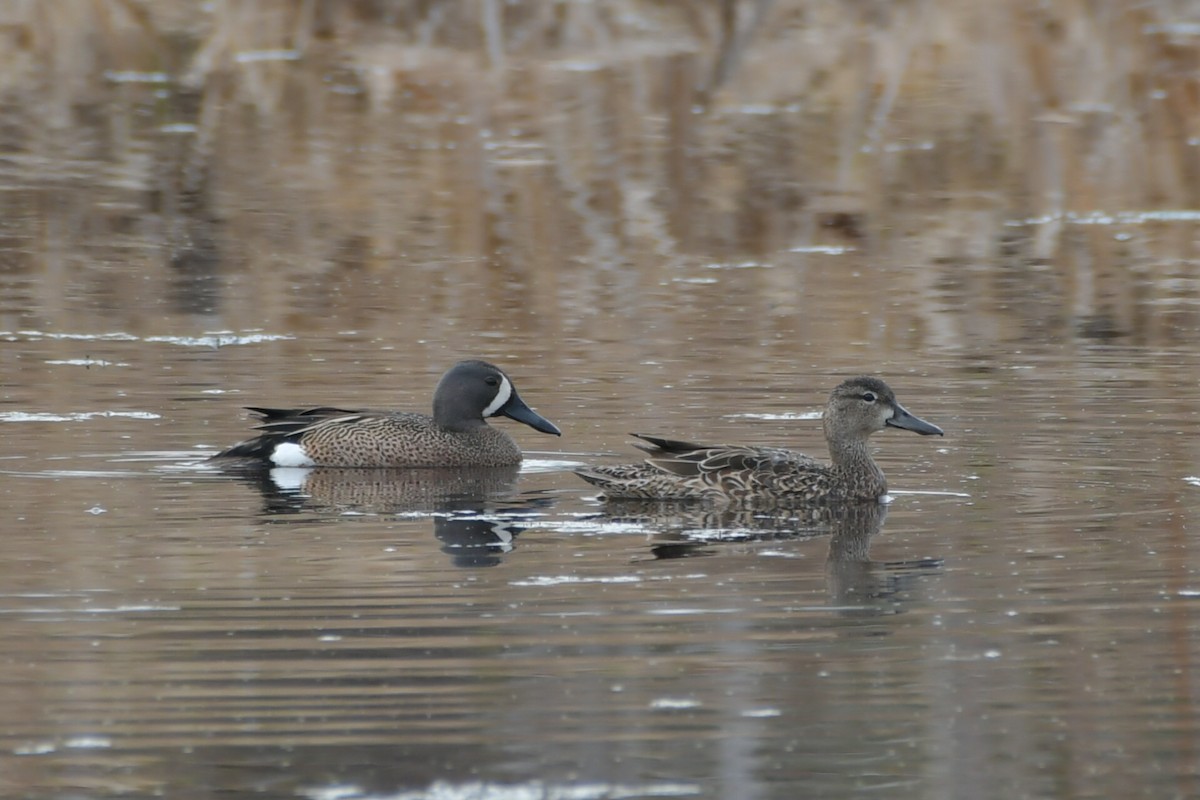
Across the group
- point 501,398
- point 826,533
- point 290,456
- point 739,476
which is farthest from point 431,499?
point 826,533

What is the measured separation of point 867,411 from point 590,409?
1.95 meters

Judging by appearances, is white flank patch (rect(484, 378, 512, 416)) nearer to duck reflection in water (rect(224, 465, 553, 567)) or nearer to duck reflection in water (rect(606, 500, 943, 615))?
duck reflection in water (rect(224, 465, 553, 567))

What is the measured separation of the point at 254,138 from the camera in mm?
A: 22609

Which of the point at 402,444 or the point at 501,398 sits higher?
the point at 501,398

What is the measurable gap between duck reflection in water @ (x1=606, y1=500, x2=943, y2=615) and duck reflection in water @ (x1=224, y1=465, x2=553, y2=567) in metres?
0.55

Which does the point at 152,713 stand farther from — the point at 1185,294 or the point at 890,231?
the point at 890,231

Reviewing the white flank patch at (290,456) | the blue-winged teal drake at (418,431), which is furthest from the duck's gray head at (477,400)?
the white flank patch at (290,456)

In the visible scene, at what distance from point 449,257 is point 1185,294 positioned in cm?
520

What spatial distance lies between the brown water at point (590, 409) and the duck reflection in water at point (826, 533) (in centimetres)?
5

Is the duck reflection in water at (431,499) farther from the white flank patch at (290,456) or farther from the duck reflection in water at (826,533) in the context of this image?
the duck reflection in water at (826,533)

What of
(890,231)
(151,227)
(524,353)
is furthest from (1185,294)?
(151,227)

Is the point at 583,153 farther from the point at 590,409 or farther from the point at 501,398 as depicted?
the point at 501,398

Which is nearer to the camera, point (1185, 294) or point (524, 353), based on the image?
point (524, 353)

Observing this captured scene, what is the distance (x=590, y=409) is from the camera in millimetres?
11656
